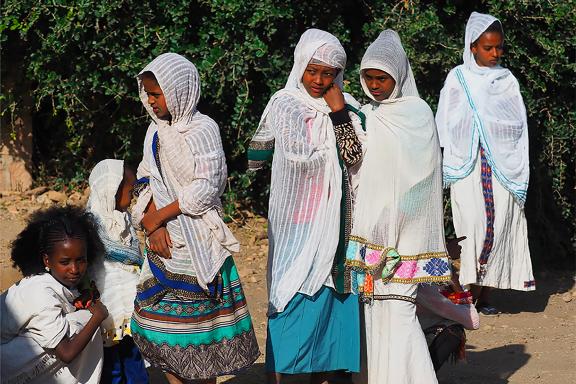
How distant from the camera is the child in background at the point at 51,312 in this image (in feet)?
15.5

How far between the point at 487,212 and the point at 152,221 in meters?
3.25

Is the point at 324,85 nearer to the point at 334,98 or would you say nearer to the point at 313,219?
the point at 334,98

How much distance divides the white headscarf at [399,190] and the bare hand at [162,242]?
955 millimetres

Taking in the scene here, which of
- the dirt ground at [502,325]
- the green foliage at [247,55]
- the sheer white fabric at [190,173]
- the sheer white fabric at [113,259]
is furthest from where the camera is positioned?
the green foliage at [247,55]

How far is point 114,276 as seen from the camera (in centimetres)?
522

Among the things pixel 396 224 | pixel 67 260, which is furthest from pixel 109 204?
pixel 396 224

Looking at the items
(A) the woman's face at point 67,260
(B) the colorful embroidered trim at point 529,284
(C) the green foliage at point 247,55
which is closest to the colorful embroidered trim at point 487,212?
(B) the colorful embroidered trim at point 529,284

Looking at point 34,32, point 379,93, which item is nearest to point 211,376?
point 379,93

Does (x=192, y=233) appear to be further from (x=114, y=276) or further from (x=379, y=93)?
(x=379, y=93)

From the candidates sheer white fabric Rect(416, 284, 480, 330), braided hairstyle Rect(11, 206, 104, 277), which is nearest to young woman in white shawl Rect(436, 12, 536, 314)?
sheer white fabric Rect(416, 284, 480, 330)

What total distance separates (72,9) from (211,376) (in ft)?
14.3

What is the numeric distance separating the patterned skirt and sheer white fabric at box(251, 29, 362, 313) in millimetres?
371

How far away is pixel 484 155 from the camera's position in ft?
24.8

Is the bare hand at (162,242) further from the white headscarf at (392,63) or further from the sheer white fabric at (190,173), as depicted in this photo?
the white headscarf at (392,63)
